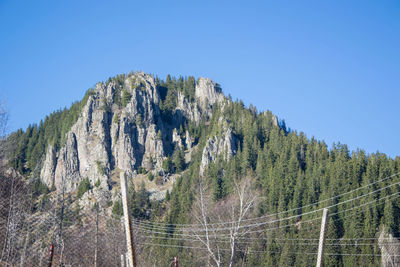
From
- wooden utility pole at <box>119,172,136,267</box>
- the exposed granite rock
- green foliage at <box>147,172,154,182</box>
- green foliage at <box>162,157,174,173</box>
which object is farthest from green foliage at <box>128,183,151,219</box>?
the exposed granite rock

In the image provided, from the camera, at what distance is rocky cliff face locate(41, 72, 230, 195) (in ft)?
452

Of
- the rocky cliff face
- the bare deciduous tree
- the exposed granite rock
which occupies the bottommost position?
the bare deciduous tree

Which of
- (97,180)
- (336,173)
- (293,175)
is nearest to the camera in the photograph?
(336,173)

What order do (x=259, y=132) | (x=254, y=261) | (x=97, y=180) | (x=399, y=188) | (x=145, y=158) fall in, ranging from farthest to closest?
(x=145, y=158) < (x=97, y=180) < (x=259, y=132) < (x=399, y=188) < (x=254, y=261)

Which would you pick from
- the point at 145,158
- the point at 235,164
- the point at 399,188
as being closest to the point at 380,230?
the point at 399,188

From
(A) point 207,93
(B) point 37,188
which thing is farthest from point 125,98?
(B) point 37,188

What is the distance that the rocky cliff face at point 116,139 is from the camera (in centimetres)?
13762

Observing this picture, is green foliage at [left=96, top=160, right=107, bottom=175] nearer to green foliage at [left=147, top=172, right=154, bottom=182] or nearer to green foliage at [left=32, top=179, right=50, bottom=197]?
green foliage at [left=147, top=172, right=154, bottom=182]

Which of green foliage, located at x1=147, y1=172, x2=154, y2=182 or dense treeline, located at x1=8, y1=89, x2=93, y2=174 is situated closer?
green foliage, located at x1=147, y1=172, x2=154, y2=182

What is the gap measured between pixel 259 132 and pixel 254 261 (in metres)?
72.8

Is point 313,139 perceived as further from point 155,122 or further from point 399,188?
point 155,122

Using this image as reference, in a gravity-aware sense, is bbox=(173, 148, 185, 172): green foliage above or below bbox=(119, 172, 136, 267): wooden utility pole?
above

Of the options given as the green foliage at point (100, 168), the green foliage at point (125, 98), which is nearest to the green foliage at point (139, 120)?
the green foliage at point (125, 98)

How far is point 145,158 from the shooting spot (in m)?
142
